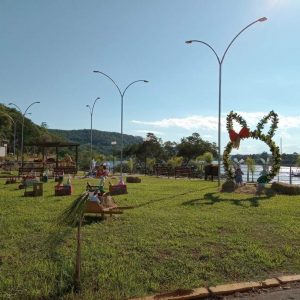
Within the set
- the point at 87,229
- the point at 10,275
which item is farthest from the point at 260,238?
the point at 10,275

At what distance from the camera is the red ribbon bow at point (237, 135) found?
25.3 meters

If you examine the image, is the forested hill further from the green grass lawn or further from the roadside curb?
the roadside curb

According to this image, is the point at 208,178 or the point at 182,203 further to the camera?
the point at 208,178

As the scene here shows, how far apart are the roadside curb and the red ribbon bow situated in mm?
18336

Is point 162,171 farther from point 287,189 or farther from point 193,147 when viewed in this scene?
point 193,147

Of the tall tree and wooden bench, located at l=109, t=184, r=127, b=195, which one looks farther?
the tall tree

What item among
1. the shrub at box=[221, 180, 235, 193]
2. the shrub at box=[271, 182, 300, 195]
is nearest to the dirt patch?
the shrub at box=[221, 180, 235, 193]

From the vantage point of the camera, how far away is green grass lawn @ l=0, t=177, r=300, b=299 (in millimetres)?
6883

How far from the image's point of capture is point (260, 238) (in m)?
9.99

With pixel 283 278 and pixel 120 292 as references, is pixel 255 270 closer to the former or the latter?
pixel 283 278

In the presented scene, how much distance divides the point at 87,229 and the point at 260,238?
3.86 m

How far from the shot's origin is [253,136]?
2522cm

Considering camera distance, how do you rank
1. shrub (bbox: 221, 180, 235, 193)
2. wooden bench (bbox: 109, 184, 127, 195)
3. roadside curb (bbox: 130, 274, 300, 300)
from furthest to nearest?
shrub (bbox: 221, 180, 235, 193)
wooden bench (bbox: 109, 184, 127, 195)
roadside curb (bbox: 130, 274, 300, 300)

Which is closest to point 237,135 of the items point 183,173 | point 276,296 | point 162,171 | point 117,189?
point 117,189
